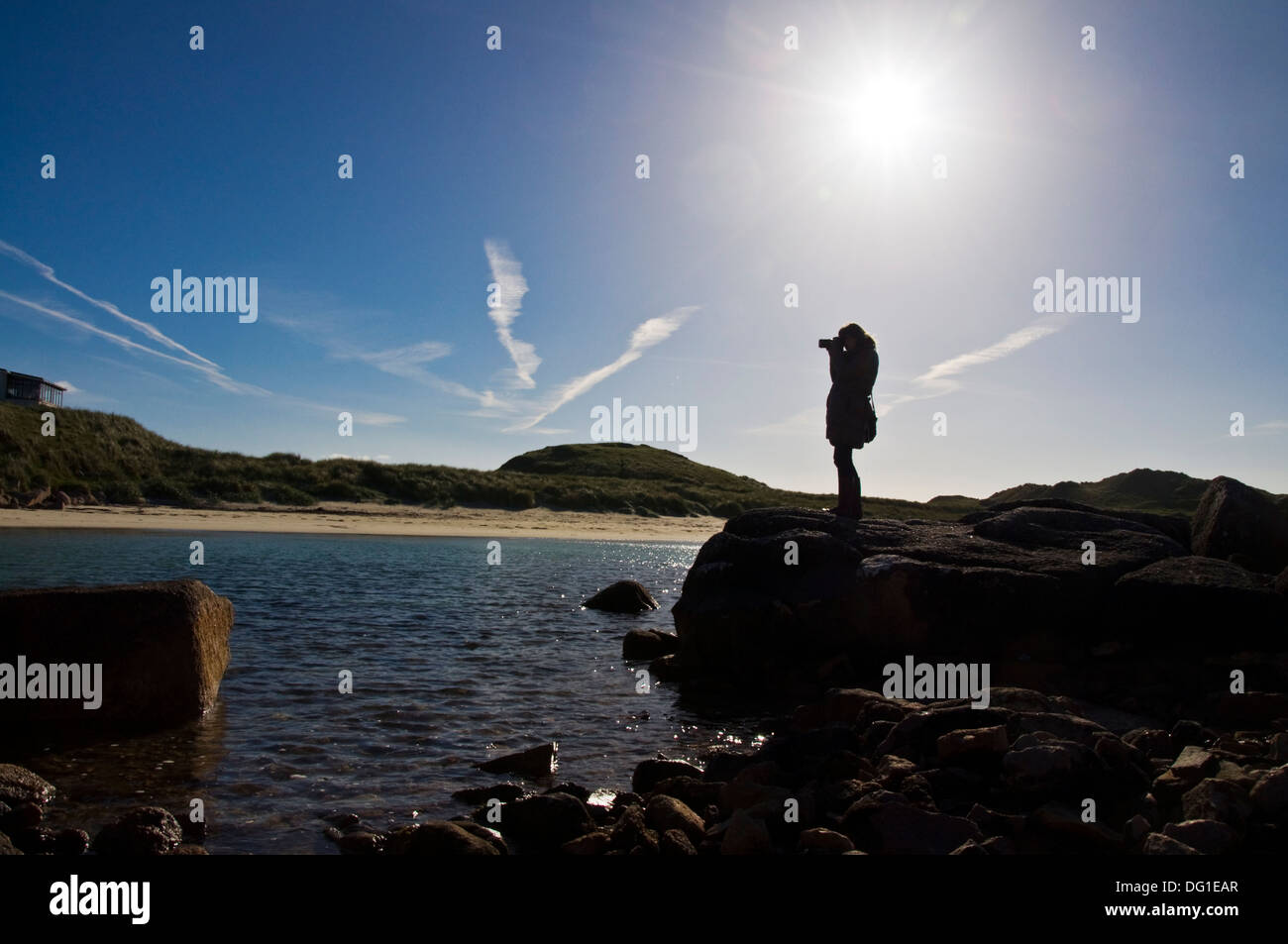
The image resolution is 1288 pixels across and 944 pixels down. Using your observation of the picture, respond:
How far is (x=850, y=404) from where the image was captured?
14891 millimetres

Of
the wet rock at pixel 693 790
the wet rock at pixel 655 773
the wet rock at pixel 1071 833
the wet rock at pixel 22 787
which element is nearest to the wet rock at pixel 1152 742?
the wet rock at pixel 1071 833

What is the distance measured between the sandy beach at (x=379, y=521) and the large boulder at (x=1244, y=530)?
31.2 meters

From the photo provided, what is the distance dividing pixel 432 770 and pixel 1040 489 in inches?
1334

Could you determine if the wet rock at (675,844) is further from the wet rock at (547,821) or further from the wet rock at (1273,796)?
the wet rock at (1273,796)

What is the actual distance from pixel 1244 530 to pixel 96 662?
16608 mm

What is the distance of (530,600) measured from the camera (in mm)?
20672

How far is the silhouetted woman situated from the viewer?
14.9 meters

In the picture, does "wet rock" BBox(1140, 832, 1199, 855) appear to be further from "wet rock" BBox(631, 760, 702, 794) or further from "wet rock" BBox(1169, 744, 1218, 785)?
"wet rock" BBox(631, 760, 702, 794)

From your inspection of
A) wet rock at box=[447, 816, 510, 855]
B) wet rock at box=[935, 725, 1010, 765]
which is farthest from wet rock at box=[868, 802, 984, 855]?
wet rock at box=[447, 816, 510, 855]

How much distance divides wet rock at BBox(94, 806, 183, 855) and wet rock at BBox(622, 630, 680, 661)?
929cm

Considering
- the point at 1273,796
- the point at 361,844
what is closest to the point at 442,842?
the point at 361,844

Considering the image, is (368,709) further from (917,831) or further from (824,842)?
(917,831)
